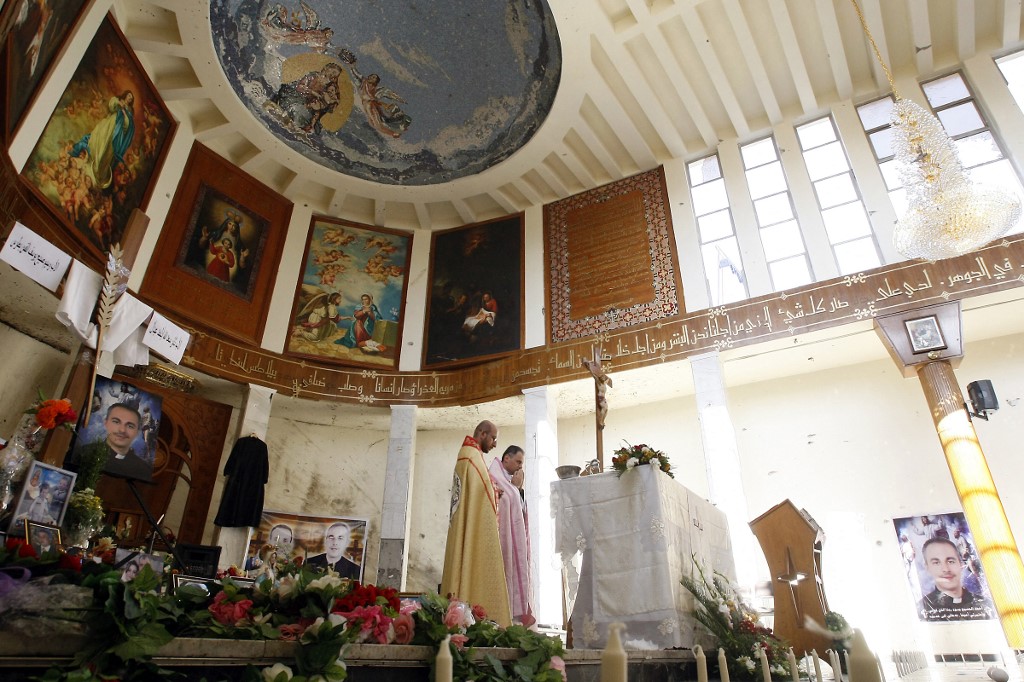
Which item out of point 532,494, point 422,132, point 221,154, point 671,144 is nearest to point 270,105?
point 221,154

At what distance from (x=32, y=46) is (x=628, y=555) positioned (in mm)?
7134

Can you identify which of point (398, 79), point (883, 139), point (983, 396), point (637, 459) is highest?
point (398, 79)

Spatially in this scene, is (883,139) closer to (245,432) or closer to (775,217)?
(775,217)

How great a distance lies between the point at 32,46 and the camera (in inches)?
236

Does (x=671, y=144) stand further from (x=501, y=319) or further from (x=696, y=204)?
(x=501, y=319)

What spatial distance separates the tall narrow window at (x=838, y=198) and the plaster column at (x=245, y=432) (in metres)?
8.54

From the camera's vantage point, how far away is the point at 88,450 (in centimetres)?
518

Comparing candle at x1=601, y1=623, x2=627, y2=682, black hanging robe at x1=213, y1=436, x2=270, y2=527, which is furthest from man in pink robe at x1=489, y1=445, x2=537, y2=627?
black hanging robe at x1=213, y1=436, x2=270, y2=527

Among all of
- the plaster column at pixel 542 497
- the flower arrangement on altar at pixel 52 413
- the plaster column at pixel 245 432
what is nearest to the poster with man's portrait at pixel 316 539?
the plaster column at pixel 245 432

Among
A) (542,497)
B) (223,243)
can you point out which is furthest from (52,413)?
(223,243)

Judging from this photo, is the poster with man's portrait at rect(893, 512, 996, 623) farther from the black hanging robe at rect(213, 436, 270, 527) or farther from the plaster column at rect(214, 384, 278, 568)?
the plaster column at rect(214, 384, 278, 568)

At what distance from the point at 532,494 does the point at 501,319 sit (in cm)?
310

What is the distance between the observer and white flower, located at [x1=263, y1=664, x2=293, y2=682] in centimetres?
191

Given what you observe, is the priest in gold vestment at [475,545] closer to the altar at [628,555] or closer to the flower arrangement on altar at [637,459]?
the altar at [628,555]
